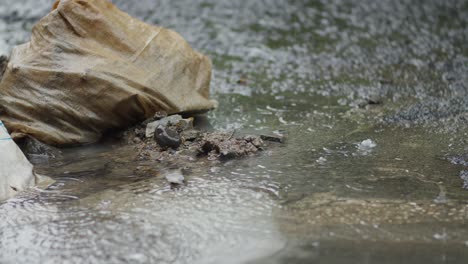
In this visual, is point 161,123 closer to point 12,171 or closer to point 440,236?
point 12,171

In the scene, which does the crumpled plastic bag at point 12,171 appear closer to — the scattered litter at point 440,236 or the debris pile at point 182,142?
the debris pile at point 182,142

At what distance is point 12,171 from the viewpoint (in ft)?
8.63

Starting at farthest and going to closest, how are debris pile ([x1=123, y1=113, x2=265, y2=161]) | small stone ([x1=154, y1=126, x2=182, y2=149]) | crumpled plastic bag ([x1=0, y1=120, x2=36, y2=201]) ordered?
small stone ([x1=154, y1=126, x2=182, y2=149]), debris pile ([x1=123, y1=113, x2=265, y2=161]), crumpled plastic bag ([x1=0, y1=120, x2=36, y2=201])

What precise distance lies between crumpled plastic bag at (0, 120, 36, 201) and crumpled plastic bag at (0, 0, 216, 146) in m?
0.54

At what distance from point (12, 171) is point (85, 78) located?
849mm

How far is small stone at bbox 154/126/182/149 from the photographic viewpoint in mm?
3160

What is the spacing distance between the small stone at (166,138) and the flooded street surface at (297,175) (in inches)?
7.3

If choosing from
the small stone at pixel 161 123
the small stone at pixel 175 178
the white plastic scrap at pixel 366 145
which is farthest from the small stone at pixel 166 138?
the white plastic scrap at pixel 366 145

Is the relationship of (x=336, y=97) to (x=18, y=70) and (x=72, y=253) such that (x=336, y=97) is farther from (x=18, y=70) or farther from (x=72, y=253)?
(x=72, y=253)

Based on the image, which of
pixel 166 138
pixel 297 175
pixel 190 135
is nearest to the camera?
pixel 297 175

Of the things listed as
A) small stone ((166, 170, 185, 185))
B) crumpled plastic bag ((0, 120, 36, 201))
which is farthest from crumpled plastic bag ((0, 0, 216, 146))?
small stone ((166, 170, 185, 185))

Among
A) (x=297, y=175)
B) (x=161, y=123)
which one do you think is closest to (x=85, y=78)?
(x=161, y=123)

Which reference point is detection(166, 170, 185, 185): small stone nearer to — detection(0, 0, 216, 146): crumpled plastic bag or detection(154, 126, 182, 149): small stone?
detection(154, 126, 182, 149): small stone

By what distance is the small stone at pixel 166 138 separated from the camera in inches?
124
